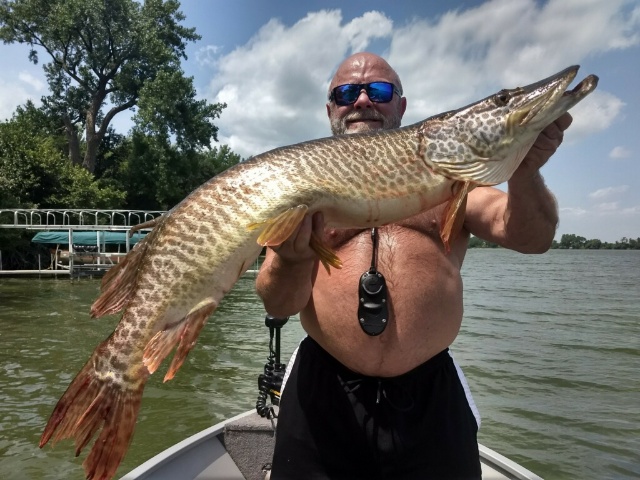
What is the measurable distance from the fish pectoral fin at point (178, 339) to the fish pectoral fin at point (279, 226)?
13.0 inches

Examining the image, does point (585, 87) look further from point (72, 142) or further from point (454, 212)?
point (72, 142)

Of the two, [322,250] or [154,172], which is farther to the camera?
[154,172]

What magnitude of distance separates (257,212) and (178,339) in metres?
0.58

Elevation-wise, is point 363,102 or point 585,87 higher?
point 363,102

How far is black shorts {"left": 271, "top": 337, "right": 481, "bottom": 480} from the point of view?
7.59ft

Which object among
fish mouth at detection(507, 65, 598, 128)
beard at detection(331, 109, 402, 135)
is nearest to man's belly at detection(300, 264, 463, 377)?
fish mouth at detection(507, 65, 598, 128)

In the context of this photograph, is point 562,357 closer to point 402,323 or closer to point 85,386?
point 402,323

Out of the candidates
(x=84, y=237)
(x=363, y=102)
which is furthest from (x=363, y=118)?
(x=84, y=237)

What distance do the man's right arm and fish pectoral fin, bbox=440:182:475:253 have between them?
1.78 ft

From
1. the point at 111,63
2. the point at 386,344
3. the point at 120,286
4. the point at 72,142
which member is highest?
the point at 111,63

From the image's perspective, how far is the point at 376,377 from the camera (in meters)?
2.45

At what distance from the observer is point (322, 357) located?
8.48 ft

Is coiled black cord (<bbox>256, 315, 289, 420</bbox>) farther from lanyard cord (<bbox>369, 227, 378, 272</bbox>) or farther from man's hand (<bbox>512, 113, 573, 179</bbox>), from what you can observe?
man's hand (<bbox>512, 113, 573, 179</bbox>)

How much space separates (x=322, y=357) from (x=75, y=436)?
115 cm
